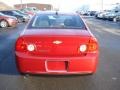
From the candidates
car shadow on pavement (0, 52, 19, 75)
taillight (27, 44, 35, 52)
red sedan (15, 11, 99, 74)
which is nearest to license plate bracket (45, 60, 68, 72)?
red sedan (15, 11, 99, 74)

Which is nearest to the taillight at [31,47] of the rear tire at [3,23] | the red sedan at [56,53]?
the red sedan at [56,53]

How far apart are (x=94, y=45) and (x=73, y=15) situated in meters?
1.56

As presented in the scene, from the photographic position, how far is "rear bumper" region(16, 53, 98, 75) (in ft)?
21.0

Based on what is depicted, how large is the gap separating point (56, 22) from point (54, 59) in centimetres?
145

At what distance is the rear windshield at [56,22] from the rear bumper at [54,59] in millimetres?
1090

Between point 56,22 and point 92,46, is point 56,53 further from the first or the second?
point 56,22

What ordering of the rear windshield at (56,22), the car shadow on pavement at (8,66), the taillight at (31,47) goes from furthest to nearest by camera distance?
1. the car shadow on pavement at (8,66)
2. the rear windshield at (56,22)
3. the taillight at (31,47)

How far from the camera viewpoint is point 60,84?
6.81 m

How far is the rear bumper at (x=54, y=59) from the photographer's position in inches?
252

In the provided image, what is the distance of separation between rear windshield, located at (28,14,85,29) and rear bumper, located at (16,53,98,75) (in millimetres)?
1090

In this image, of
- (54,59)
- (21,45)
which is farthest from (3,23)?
(54,59)

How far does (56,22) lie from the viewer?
7.62 m

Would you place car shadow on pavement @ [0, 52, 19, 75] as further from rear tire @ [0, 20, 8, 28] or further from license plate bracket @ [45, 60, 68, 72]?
rear tire @ [0, 20, 8, 28]

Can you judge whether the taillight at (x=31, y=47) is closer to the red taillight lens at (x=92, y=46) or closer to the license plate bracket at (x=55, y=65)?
the license plate bracket at (x=55, y=65)
